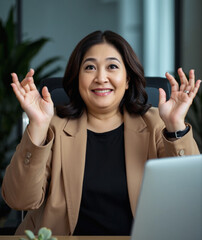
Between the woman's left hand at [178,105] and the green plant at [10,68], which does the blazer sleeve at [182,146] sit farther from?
the green plant at [10,68]

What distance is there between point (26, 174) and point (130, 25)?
287 centimetres

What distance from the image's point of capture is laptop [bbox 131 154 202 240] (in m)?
0.76

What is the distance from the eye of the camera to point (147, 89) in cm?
178

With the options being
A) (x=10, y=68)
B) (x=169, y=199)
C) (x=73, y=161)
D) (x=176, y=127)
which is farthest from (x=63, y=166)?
(x=10, y=68)

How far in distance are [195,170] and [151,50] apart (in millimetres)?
3308

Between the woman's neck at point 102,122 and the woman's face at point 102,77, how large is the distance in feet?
0.16

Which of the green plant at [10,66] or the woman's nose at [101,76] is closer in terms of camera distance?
the woman's nose at [101,76]

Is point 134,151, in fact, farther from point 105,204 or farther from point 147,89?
point 147,89

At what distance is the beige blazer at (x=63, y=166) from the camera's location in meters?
1.37

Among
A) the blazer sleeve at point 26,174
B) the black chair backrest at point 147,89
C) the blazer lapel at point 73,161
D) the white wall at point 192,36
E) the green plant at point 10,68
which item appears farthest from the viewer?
the white wall at point 192,36

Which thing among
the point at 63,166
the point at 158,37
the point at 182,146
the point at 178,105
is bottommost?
the point at 63,166

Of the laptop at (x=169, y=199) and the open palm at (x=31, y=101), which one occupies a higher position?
the open palm at (x=31, y=101)

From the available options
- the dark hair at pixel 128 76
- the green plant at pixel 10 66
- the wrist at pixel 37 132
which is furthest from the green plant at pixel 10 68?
the wrist at pixel 37 132

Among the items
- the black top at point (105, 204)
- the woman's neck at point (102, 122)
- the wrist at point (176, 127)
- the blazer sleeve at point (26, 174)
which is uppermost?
the wrist at point (176, 127)
